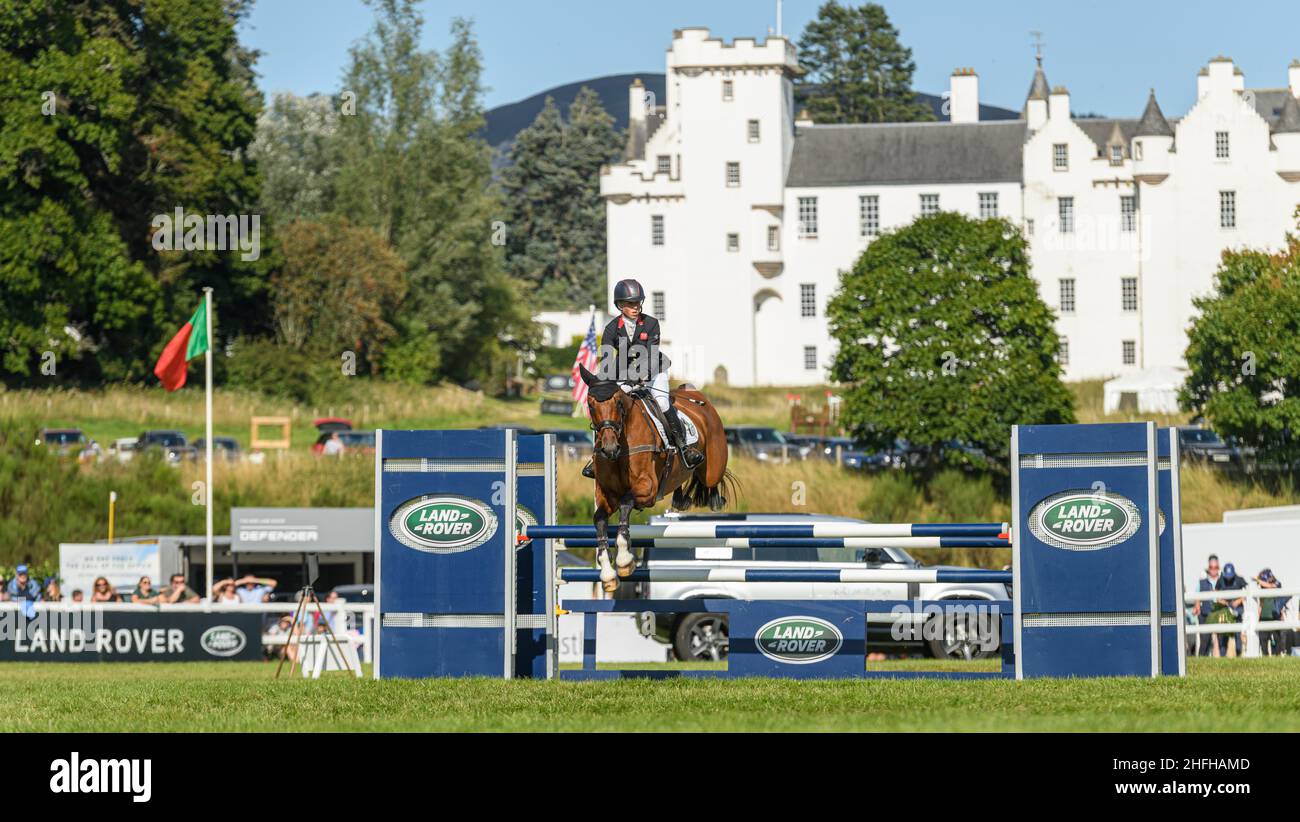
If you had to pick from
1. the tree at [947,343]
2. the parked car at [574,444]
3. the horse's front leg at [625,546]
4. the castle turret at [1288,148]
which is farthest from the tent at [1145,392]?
the horse's front leg at [625,546]

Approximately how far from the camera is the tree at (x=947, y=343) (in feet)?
187

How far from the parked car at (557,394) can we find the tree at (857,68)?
30699 mm

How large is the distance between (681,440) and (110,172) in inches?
2384


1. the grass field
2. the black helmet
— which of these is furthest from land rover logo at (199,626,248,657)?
the black helmet

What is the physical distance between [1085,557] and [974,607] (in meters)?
0.90

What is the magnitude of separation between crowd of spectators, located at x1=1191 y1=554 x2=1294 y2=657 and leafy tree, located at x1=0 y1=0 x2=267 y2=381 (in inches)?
1936

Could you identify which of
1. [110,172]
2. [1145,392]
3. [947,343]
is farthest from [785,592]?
[1145,392]

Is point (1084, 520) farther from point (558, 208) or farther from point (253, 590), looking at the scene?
point (558, 208)

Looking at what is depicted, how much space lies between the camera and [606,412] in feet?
46.1

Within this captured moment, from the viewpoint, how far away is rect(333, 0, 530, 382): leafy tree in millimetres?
86188

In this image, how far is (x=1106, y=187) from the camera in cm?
9606

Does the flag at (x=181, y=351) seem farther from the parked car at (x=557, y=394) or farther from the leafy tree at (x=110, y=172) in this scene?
the parked car at (x=557, y=394)
